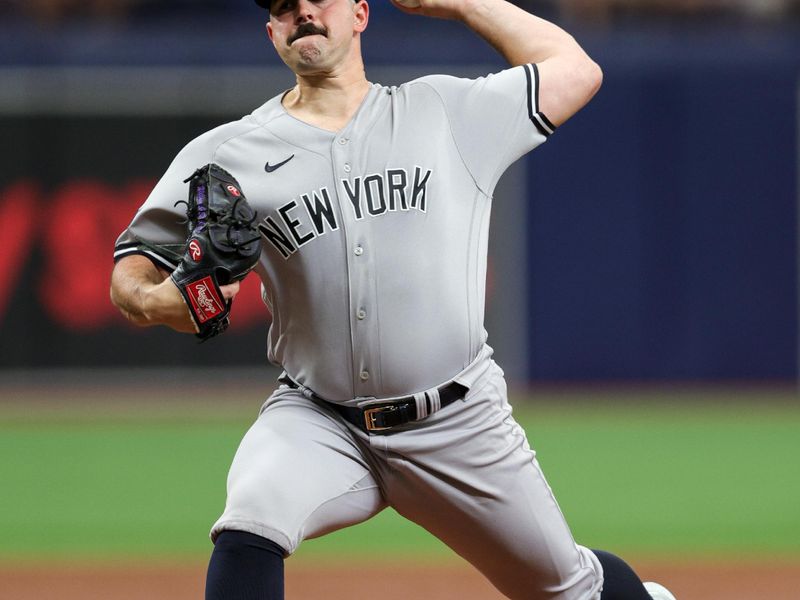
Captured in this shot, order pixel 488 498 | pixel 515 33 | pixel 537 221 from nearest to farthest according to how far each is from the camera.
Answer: pixel 488 498, pixel 515 33, pixel 537 221

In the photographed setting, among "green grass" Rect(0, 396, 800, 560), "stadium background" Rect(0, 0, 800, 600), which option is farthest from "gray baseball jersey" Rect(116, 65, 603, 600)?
"stadium background" Rect(0, 0, 800, 600)

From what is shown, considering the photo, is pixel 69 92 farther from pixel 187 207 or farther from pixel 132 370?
pixel 187 207

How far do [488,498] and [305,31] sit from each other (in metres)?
1.29

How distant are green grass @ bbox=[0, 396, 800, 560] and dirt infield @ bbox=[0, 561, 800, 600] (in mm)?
306

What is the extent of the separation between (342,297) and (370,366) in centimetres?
19

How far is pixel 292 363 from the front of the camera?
3.62m

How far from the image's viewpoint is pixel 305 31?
3.53 m

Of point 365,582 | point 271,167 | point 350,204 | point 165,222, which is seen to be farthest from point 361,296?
point 365,582

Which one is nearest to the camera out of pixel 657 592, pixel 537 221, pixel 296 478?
pixel 296 478

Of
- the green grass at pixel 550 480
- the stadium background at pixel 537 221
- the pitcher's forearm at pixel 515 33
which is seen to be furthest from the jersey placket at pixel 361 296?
the stadium background at pixel 537 221

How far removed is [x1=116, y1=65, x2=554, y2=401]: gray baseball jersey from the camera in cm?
348

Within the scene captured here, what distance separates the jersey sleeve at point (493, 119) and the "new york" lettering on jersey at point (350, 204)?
0.17 meters

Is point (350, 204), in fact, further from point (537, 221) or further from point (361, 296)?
point (537, 221)

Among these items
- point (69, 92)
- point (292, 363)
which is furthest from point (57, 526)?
point (69, 92)
